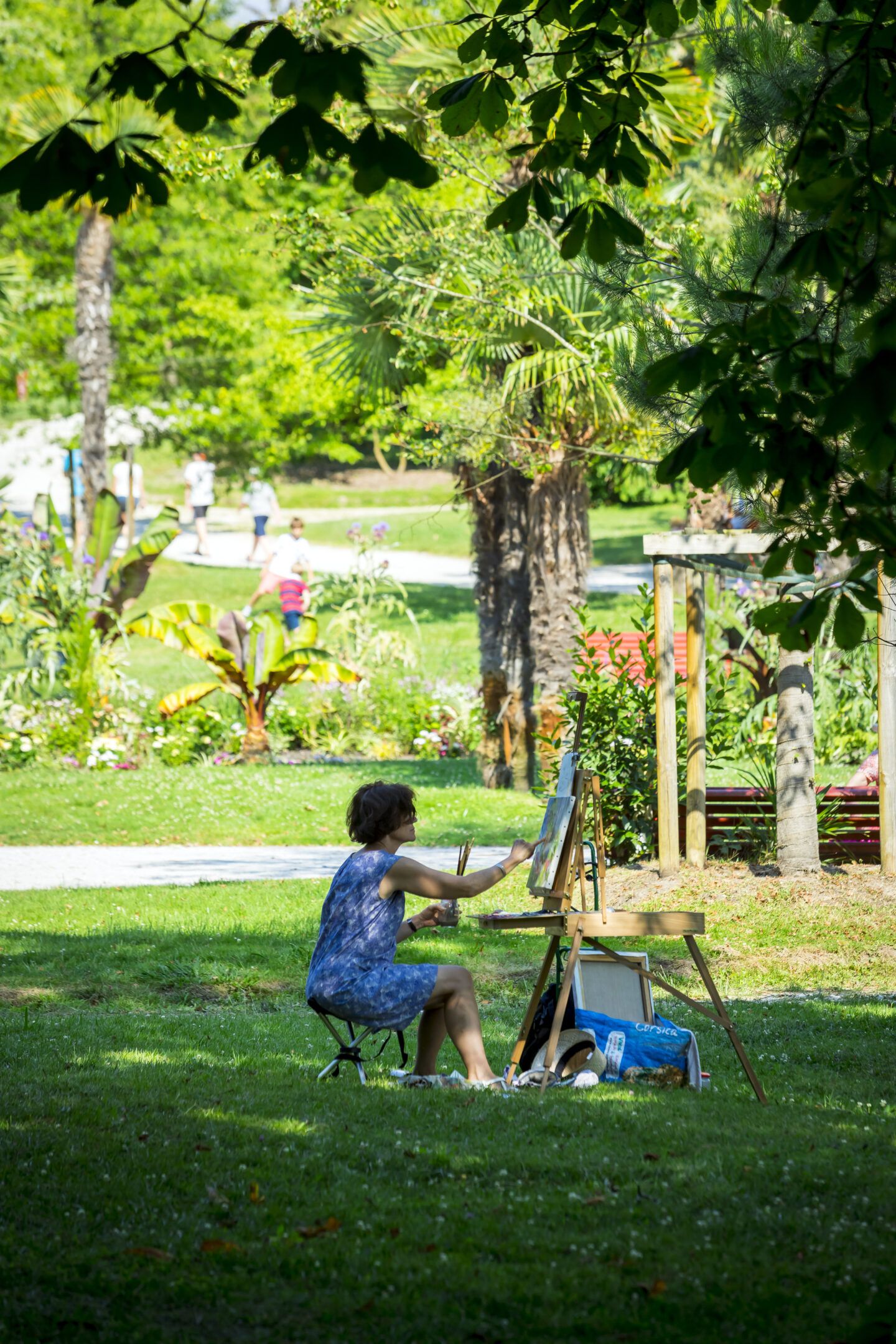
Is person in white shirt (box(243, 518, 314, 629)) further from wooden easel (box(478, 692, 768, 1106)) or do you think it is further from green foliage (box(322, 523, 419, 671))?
wooden easel (box(478, 692, 768, 1106))

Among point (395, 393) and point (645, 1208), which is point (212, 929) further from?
point (395, 393)

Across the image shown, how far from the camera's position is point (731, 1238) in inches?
147

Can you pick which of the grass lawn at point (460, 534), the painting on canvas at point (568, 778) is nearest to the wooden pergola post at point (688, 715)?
the painting on canvas at point (568, 778)

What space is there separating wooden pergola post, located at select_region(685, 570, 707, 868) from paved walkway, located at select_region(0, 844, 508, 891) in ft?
5.31

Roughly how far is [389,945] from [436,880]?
0.31 meters

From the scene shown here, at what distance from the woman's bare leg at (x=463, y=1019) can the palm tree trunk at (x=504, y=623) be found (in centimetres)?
862

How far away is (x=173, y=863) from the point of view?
37.0ft

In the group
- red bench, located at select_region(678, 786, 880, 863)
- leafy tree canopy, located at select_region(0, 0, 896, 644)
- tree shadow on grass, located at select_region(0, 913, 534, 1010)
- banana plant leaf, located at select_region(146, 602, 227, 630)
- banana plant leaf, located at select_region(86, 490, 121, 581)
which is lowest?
tree shadow on grass, located at select_region(0, 913, 534, 1010)

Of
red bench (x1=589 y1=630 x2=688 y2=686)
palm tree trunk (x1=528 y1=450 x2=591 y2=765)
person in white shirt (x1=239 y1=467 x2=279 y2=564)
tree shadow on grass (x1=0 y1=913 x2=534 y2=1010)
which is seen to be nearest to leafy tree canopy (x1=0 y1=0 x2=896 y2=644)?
tree shadow on grass (x1=0 y1=913 x2=534 y2=1010)

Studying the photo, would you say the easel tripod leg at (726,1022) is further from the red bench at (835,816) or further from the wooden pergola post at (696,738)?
the red bench at (835,816)

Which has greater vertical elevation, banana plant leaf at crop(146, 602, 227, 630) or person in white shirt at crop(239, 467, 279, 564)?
person in white shirt at crop(239, 467, 279, 564)

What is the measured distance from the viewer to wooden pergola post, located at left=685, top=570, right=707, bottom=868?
9312 millimetres

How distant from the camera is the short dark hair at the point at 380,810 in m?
5.46

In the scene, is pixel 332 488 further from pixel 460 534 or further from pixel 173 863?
pixel 173 863
